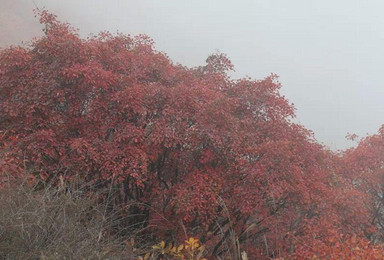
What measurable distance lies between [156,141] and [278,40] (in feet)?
502

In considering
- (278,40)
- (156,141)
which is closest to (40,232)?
(156,141)

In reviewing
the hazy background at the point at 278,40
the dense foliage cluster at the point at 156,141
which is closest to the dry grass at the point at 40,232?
the dense foliage cluster at the point at 156,141

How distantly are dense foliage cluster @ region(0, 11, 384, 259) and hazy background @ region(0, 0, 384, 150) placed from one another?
97.2 ft

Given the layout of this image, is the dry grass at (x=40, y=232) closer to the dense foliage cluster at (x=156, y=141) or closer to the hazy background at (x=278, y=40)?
the dense foliage cluster at (x=156, y=141)

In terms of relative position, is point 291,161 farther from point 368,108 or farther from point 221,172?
point 368,108

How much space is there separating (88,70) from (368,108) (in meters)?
111

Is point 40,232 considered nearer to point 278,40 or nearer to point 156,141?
point 156,141

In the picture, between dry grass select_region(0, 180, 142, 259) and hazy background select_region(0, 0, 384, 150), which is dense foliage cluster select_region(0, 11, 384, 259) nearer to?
dry grass select_region(0, 180, 142, 259)

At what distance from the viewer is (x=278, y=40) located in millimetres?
153250

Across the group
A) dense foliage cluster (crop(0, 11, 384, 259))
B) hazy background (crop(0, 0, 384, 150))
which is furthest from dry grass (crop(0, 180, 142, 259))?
hazy background (crop(0, 0, 384, 150))

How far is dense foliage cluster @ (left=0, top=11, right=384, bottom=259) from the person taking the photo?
7605 millimetres

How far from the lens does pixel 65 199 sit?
4.21 metres

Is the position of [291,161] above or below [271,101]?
below

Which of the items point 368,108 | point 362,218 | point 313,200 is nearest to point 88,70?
point 313,200
